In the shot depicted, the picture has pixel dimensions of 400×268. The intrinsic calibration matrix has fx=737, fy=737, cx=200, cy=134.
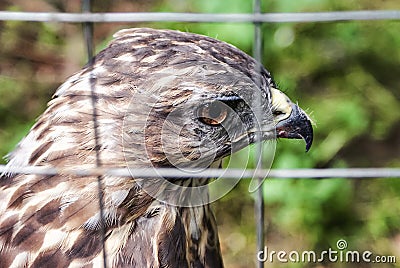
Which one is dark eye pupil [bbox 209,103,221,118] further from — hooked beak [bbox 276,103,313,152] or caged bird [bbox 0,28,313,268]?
hooked beak [bbox 276,103,313,152]

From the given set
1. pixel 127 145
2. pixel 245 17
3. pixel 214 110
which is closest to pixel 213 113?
pixel 214 110

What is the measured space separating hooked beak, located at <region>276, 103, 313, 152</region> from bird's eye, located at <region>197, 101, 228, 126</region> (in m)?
0.16

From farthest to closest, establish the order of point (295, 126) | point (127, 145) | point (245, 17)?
1. point (295, 126)
2. point (127, 145)
3. point (245, 17)

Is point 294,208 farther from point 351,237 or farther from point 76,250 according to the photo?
point 76,250

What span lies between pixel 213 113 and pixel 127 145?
197 millimetres

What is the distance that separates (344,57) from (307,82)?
0.66 ft

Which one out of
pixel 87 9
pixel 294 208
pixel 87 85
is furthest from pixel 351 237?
pixel 87 9

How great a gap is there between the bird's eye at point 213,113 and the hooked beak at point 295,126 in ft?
0.53

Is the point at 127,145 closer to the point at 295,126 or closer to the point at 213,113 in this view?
the point at 213,113

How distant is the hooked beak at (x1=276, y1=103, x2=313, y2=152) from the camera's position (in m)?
1.68

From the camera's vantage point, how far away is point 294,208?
2881 mm

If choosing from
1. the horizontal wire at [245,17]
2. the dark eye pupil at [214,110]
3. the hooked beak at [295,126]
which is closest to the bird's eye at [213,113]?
the dark eye pupil at [214,110]

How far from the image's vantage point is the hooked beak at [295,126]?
1679 millimetres

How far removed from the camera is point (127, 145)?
1578 mm
